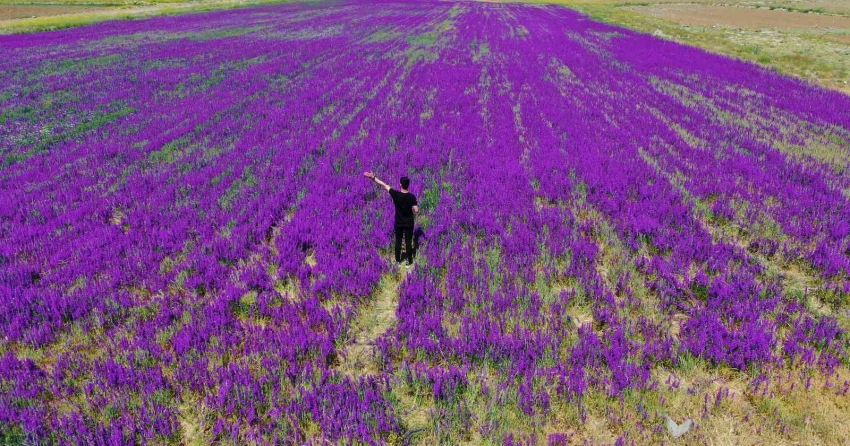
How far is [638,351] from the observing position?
4.55 meters

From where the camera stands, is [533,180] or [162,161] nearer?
[533,180]

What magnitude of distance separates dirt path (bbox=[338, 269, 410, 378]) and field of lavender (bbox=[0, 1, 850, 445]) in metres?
0.03

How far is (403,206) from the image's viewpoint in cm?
592

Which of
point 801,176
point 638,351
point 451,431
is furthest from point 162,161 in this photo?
point 801,176

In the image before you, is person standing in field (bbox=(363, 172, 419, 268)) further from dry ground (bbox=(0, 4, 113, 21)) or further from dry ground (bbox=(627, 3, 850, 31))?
dry ground (bbox=(0, 4, 113, 21))

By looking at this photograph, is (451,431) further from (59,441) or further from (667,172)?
(667,172)

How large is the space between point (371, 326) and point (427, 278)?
111 cm

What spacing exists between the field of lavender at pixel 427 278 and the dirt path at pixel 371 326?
27 mm

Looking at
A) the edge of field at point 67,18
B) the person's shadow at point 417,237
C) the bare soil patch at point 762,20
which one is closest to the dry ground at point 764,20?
the bare soil patch at point 762,20

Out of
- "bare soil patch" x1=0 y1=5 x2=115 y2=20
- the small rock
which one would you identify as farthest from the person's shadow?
"bare soil patch" x1=0 y1=5 x2=115 y2=20

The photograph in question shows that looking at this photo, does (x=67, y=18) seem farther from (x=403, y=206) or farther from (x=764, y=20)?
(x=764, y=20)

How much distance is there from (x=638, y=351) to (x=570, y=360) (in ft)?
2.53

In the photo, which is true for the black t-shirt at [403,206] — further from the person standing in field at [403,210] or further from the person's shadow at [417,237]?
the person's shadow at [417,237]

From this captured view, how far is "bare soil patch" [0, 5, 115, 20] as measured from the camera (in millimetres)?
53125
